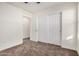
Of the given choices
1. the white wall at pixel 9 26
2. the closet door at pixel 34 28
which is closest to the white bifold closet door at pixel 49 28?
the closet door at pixel 34 28

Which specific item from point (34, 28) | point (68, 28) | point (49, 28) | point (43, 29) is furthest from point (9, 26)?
point (68, 28)

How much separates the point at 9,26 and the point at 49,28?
99.6 inches

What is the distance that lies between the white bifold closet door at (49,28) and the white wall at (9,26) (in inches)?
64.2

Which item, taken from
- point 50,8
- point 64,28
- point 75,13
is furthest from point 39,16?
point 75,13

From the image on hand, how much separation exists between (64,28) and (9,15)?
3.07 m

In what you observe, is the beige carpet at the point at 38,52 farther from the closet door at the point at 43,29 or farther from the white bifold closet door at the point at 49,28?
the closet door at the point at 43,29

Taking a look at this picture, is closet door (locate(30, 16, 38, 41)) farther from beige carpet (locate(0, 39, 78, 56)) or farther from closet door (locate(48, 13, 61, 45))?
beige carpet (locate(0, 39, 78, 56))

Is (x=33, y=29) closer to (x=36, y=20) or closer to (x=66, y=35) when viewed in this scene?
(x=36, y=20)

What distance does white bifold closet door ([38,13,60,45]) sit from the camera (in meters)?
4.39

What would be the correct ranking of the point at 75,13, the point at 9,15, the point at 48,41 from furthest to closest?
the point at 48,41 → the point at 9,15 → the point at 75,13

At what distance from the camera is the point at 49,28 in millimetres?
4797

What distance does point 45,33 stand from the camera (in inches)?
198

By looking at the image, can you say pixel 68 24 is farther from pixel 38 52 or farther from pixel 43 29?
pixel 38 52

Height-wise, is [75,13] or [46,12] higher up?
[46,12]
